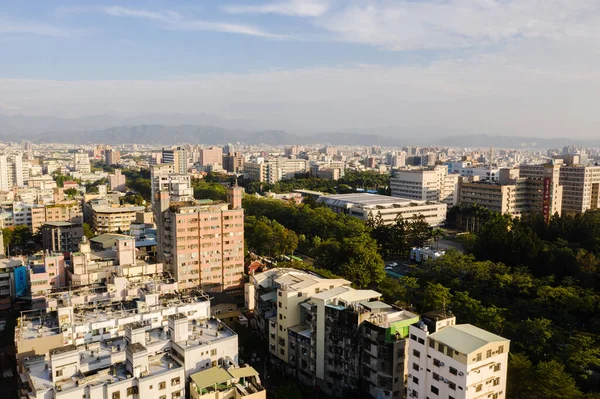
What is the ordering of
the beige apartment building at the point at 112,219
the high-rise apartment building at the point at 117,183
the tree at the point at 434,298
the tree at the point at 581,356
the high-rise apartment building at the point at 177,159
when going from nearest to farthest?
the tree at the point at 581,356 → the tree at the point at 434,298 → the beige apartment building at the point at 112,219 → the high-rise apartment building at the point at 117,183 → the high-rise apartment building at the point at 177,159

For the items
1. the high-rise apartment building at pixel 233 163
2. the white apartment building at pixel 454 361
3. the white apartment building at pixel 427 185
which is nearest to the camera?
the white apartment building at pixel 454 361

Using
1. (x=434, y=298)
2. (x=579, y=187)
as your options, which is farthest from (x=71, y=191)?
(x=579, y=187)

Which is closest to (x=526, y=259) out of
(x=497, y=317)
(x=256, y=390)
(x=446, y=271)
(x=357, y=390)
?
(x=446, y=271)

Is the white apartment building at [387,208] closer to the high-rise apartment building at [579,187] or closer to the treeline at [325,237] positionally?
the treeline at [325,237]

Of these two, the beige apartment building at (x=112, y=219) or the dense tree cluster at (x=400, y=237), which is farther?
the beige apartment building at (x=112, y=219)

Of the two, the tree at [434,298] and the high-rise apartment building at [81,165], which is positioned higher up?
the high-rise apartment building at [81,165]

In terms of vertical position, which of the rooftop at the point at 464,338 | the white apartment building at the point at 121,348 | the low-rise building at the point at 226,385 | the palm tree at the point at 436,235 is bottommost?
the palm tree at the point at 436,235

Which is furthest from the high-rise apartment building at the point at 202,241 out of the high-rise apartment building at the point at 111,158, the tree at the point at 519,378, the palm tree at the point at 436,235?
the high-rise apartment building at the point at 111,158

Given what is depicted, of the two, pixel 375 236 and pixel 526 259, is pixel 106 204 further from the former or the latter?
pixel 526 259
